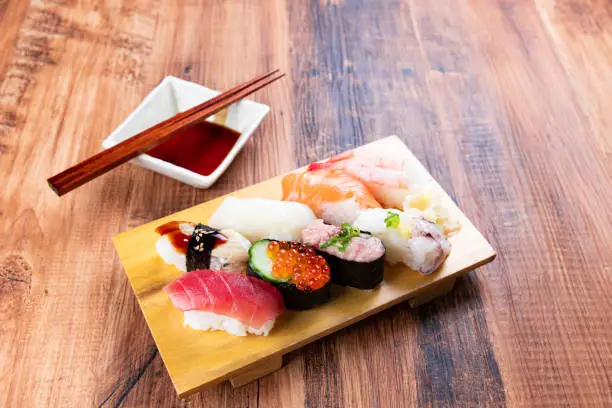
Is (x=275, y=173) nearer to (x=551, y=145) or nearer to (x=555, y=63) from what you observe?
(x=551, y=145)

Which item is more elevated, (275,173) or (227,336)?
(227,336)

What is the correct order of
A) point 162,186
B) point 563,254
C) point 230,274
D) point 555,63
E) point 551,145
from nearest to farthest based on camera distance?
point 230,274
point 563,254
point 162,186
point 551,145
point 555,63

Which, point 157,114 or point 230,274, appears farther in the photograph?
point 157,114

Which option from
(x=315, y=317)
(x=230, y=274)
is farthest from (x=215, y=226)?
(x=315, y=317)

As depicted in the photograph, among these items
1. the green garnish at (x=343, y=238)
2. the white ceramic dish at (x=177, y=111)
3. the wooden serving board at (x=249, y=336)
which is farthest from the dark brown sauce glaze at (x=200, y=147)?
the green garnish at (x=343, y=238)

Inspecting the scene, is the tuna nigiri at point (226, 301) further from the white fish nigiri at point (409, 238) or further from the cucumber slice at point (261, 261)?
the white fish nigiri at point (409, 238)

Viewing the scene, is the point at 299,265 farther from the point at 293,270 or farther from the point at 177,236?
the point at 177,236
